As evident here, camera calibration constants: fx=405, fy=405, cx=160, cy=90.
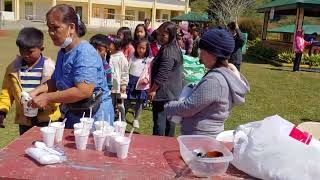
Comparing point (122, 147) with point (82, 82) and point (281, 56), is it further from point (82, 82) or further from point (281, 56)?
point (281, 56)

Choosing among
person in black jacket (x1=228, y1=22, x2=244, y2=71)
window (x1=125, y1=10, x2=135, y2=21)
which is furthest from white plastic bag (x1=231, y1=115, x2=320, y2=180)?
window (x1=125, y1=10, x2=135, y2=21)

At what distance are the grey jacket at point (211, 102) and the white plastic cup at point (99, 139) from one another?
599 millimetres

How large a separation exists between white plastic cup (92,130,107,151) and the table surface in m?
0.04

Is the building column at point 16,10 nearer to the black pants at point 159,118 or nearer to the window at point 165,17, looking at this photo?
the window at point 165,17

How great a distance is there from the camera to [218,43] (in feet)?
8.98

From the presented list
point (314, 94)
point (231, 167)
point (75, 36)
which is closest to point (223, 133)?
point (231, 167)

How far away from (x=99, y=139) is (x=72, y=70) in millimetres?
549

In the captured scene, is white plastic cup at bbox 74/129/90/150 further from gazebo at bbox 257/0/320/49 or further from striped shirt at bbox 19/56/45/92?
gazebo at bbox 257/0/320/49

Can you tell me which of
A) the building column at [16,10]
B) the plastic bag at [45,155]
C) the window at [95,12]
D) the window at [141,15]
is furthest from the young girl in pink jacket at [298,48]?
the window at [141,15]

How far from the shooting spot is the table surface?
2.15 metres

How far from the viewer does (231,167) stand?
240cm

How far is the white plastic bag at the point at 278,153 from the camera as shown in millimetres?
2088

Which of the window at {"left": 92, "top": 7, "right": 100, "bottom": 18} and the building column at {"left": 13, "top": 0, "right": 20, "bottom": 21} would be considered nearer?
the building column at {"left": 13, "top": 0, "right": 20, "bottom": 21}

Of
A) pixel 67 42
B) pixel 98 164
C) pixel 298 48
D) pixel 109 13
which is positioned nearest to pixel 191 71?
pixel 67 42
